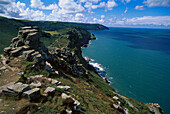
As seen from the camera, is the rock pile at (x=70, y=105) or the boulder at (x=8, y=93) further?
the rock pile at (x=70, y=105)

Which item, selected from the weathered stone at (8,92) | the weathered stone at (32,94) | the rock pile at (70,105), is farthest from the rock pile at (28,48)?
the rock pile at (70,105)

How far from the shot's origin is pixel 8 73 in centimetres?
2012

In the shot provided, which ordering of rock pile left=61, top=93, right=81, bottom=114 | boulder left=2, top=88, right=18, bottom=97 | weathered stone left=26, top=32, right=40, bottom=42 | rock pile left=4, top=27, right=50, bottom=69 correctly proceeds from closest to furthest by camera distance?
boulder left=2, top=88, right=18, bottom=97 < rock pile left=61, top=93, right=81, bottom=114 < rock pile left=4, top=27, right=50, bottom=69 < weathered stone left=26, top=32, right=40, bottom=42

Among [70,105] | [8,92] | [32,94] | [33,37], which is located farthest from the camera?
[33,37]

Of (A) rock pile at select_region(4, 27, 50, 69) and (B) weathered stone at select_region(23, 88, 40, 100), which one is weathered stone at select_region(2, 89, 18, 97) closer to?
(B) weathered stone at select_region(23, 88, 40, 100)

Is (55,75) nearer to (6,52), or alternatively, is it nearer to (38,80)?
(38,80)

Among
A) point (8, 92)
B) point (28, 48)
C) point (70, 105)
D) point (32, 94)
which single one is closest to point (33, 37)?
point (28, 48)

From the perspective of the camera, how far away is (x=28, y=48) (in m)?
27.8

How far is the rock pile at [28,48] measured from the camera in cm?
2475

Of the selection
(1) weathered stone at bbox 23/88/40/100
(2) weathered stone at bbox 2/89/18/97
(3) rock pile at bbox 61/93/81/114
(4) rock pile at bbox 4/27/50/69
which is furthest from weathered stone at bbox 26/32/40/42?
(3) rock pile at bbox 61/93/81/114

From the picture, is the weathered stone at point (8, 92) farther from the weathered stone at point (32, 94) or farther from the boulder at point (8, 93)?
the weathered stone at point (32, 94)

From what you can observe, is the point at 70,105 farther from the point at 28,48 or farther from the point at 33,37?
the point at 33,37

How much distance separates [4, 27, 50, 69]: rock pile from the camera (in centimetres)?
2475

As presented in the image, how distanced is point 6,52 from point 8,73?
11384mm
